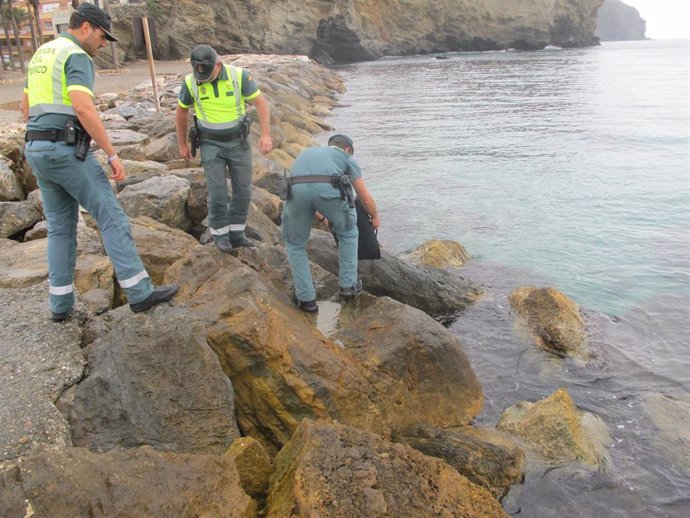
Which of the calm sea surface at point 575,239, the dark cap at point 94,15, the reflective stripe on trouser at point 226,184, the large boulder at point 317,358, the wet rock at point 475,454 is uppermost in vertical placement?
the dark cap at point 94,15

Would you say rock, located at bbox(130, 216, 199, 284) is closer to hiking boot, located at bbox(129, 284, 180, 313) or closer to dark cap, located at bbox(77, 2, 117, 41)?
hiking boot, located at bbox(129, 284, 180, 313)

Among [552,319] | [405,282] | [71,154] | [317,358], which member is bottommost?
[552,319]

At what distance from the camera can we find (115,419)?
4.04 m

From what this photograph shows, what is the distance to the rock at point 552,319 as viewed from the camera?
7441 mm

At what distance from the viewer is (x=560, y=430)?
215 inches

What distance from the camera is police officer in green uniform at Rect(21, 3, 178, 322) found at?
14.5ft

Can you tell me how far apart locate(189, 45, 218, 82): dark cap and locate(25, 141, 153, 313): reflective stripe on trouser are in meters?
1.58

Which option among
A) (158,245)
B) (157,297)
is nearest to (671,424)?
(157,297)

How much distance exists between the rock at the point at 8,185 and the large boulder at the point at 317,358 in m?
3.96

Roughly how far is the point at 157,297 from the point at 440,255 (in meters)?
6.14

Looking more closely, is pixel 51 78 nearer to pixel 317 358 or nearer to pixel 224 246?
pixel 224 246

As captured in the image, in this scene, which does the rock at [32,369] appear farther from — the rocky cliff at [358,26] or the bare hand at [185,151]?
the rocky cliff at [358,26]

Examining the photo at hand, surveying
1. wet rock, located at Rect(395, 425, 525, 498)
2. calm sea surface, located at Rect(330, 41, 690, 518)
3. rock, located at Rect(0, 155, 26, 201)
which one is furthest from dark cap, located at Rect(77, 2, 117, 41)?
calm sea surface, located at Rect(330, 41, 690, 518)

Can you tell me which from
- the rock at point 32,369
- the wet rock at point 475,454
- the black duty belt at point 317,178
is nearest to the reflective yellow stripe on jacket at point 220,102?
the black duty belt at point 317,178
